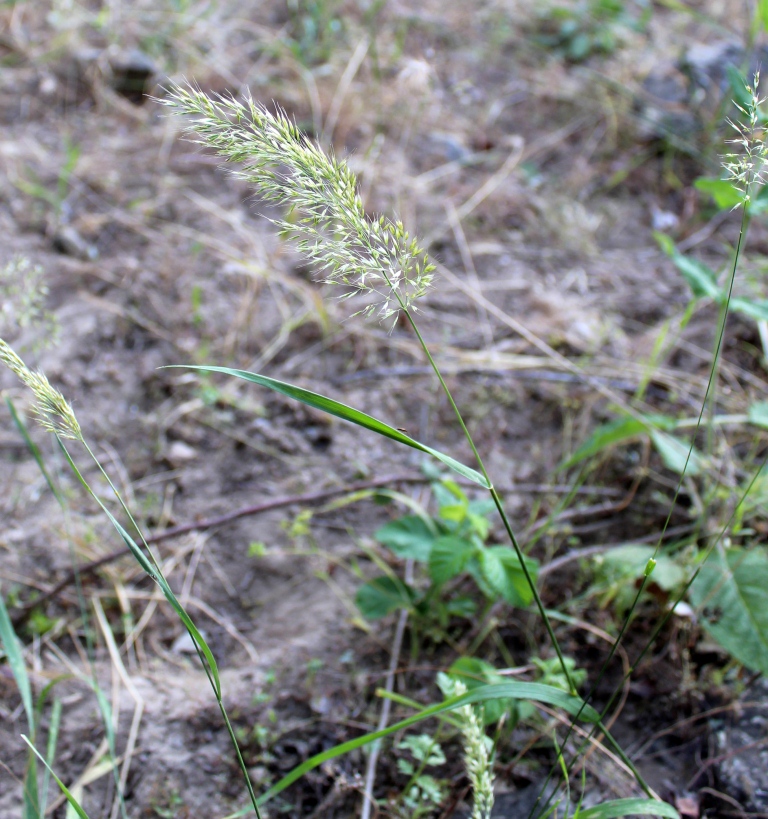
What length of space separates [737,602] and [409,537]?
2.20ft

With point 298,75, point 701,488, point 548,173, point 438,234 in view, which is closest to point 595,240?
point 548,173

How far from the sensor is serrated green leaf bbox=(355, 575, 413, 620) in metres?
1.43

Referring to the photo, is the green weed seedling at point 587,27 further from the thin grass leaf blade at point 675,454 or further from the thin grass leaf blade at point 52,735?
the thin grass leaf blade at point 52,735

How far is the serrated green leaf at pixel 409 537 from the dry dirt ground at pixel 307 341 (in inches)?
9.6

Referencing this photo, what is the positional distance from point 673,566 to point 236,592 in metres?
1.01

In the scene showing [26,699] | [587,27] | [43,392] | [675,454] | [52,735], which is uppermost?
[587,27]

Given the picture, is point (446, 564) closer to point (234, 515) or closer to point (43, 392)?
point (234, 515)

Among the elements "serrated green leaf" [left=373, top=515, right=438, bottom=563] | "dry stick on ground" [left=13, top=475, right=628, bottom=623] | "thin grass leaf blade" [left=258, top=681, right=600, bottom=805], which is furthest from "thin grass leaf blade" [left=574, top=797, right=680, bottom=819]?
"dry stick on ground" [left=13, top=475, right=628, bottom=623]

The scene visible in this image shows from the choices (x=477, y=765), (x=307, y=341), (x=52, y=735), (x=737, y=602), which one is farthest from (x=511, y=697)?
(x=307, y=341)

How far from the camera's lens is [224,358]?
212 cm

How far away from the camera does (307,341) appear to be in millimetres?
2217

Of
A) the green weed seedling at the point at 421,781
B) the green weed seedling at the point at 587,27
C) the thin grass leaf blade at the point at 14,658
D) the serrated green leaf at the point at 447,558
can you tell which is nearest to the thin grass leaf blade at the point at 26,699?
the thin grass leaf blade at the point at 14,658

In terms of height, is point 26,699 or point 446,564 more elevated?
point 446,564

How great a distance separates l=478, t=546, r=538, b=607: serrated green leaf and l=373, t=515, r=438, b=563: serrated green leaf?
15 cm
